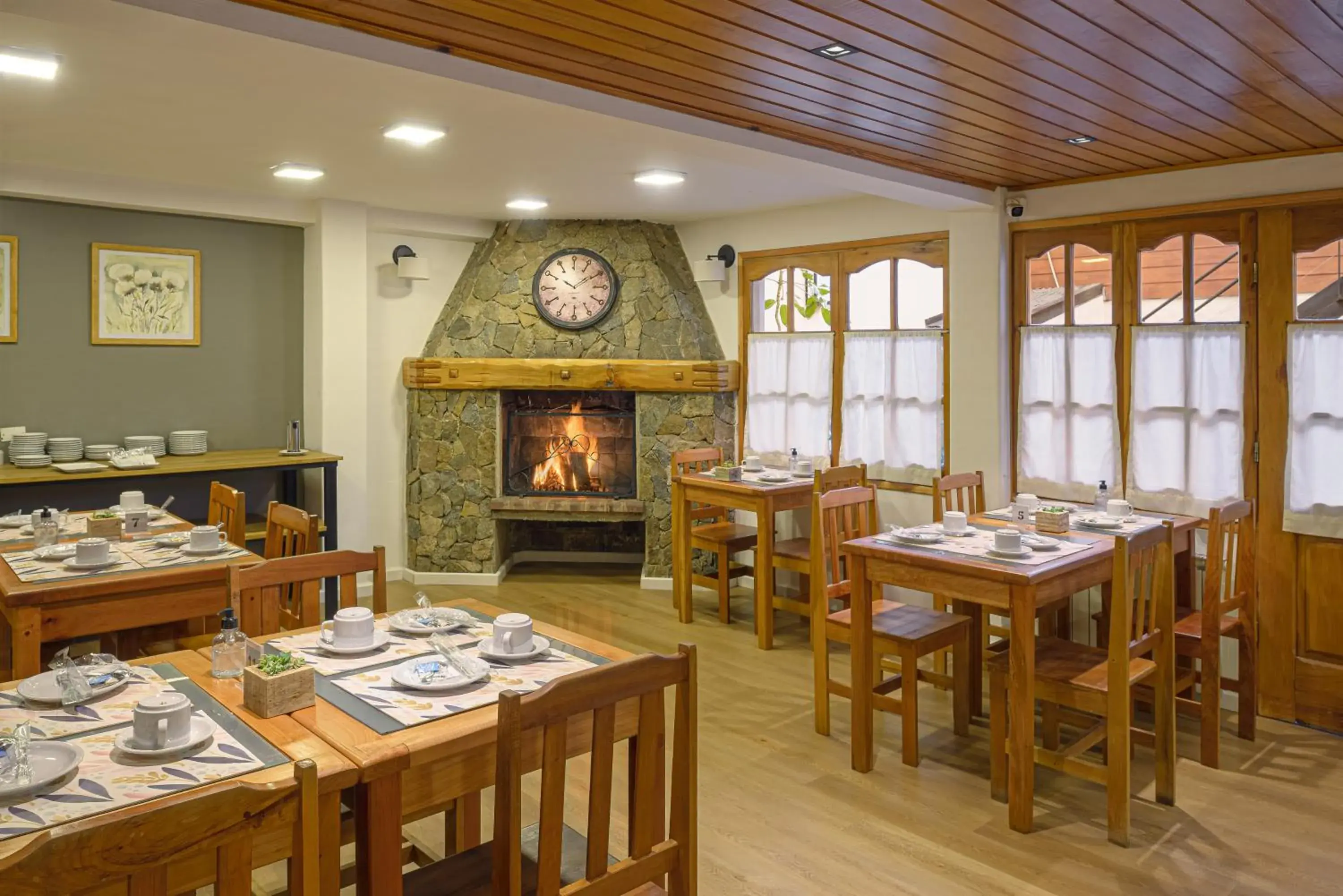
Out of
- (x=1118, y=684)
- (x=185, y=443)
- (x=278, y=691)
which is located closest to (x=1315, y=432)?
(x=1118, y=684)

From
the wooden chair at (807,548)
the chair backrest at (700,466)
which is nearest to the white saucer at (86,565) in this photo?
the wooden chair at (807,548)

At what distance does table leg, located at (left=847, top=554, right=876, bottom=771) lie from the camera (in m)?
3.44

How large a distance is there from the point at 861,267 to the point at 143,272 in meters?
4.14

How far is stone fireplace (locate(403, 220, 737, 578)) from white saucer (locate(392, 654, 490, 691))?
4.03 m

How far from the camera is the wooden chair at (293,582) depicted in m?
2.52

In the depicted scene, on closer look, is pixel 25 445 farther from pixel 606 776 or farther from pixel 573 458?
pixel 606 776

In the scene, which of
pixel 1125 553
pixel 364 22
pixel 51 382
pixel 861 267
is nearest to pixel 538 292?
pixel 861 267

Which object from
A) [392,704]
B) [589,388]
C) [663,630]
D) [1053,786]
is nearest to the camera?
[392,704]

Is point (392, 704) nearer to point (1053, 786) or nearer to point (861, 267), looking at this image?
point (1053, 786)

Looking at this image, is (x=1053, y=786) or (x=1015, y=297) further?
(x=1015, y=297)

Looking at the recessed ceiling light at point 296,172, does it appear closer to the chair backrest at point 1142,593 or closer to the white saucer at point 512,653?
the white saucer at point 512,653

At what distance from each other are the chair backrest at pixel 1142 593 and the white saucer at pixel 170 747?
249 centimetres

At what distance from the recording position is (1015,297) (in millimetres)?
4875

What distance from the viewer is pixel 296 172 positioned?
15.8ft
